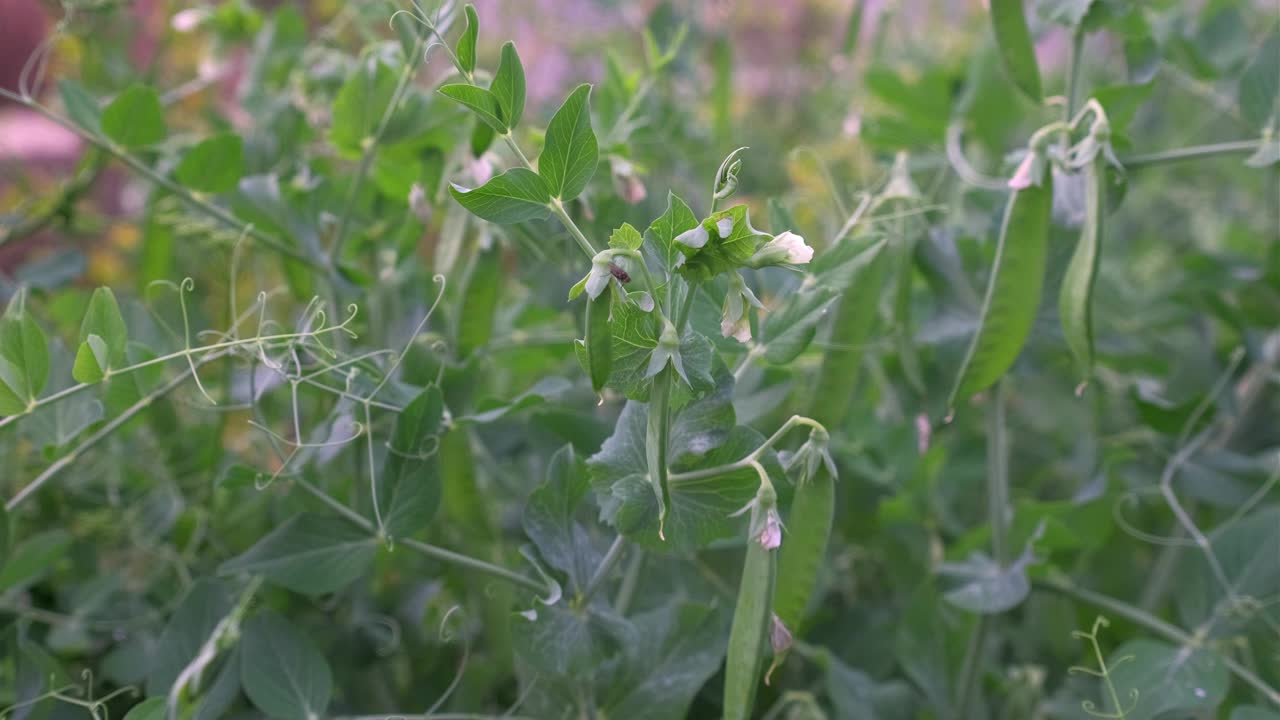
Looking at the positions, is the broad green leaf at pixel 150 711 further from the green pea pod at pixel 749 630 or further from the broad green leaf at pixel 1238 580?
the broad green leaf at pixel 1238 580

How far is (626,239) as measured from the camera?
46 centimetres


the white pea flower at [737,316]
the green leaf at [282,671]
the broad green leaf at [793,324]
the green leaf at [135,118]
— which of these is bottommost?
the green leaf at [282,671]

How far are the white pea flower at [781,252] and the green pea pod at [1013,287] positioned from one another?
0.25 m

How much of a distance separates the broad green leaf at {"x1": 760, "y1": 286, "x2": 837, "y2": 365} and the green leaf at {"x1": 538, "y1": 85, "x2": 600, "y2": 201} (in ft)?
0.52

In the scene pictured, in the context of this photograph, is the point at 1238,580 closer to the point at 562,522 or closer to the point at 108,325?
the point at 562,522

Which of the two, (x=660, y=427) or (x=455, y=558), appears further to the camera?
(x=455, y=558)

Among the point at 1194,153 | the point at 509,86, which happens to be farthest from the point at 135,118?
the point at 1194,153

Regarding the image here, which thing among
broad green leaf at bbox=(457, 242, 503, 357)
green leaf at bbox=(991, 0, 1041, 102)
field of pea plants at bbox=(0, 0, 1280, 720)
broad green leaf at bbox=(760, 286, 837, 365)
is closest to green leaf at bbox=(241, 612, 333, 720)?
field of pea plants at bbox=(0, 0, 1280, 720)

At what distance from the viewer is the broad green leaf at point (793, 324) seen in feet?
1.91

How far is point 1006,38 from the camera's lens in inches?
28.0

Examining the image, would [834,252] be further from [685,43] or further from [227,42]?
[227,42]

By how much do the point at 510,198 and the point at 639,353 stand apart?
10 centimetres

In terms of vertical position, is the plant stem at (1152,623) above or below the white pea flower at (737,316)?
below

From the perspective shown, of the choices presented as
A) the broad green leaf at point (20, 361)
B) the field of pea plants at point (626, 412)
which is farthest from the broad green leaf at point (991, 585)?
the broad green leaf at point (20, 361)
